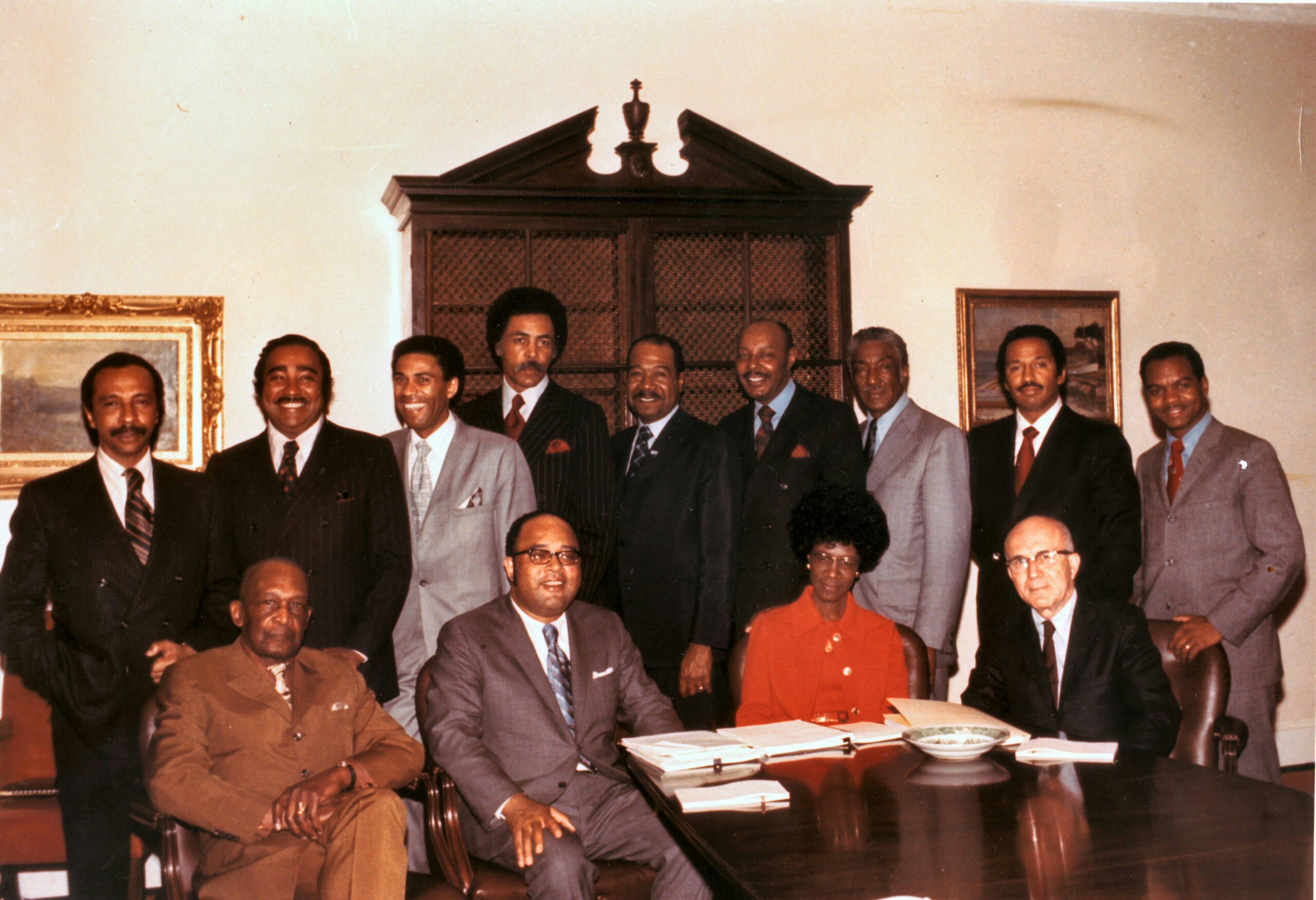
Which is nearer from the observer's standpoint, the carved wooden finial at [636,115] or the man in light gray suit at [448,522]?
the man in light gray suit at [448,522]

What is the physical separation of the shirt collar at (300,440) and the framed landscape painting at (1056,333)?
123 inches

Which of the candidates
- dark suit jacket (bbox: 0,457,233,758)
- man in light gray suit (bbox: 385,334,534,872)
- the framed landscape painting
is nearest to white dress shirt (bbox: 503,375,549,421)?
man in light gray suit (bbox: 385,334,534,872)

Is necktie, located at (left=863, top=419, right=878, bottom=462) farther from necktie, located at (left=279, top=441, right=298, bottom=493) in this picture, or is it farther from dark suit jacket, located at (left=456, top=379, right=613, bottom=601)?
necktie, located at (left=279, top=441, right=298, bottom=493)

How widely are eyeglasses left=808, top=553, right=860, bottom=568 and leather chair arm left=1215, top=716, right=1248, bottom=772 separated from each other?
3.22 ft

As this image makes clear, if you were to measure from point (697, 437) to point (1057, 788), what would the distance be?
1.85 m

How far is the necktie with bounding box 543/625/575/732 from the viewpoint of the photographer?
2793 mm

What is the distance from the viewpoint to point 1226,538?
3.55 metres

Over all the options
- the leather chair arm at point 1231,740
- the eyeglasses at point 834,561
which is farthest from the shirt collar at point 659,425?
the leather chair arm at point 1231,740

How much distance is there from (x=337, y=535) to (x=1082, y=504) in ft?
7.64

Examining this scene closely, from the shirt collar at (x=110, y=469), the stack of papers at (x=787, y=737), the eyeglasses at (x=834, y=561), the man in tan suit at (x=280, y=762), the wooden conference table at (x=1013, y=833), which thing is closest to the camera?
the wooden conference table at (x=1013, y=833)

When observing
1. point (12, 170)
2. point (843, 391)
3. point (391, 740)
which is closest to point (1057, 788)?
point (391, 740)

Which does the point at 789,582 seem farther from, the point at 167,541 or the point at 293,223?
the point at 293,223

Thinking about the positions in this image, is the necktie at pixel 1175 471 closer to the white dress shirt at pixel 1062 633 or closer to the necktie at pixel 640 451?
the white dress shirt at pixel 1062 633

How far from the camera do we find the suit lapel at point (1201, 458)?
3.60 m
